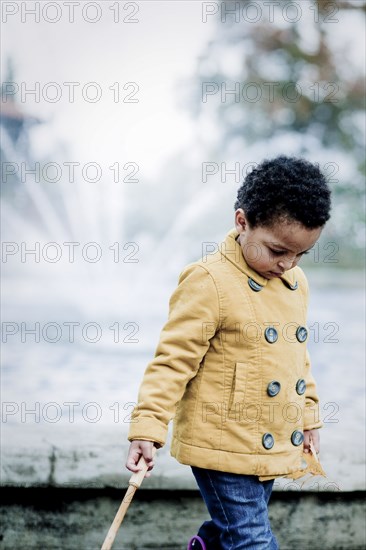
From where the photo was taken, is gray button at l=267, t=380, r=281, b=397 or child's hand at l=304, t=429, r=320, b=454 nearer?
gray button at l=267, t=380, r=281, b=397

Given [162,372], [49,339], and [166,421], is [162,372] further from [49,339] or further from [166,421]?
[49,339]

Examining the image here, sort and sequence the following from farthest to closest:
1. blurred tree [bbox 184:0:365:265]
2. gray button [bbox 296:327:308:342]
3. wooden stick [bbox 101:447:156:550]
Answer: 1. blurred tree [bbox 184:0:365:265]
2. gray button [bbox 296:327:308:342]
3. wooden stick [bbox 101:447:156:550]

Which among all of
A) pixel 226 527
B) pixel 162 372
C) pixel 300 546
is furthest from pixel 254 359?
pixel 300 546

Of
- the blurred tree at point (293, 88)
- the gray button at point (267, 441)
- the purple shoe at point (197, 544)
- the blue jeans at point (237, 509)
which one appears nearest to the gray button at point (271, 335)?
the gray button at point (267, 441)

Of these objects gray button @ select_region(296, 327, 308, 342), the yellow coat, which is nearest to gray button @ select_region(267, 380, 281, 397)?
the yellow coat

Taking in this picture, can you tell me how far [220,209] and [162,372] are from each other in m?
16.9

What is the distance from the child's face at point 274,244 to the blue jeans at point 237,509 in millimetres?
496

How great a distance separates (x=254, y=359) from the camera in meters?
1.92

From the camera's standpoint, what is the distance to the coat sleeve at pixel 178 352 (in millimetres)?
1811

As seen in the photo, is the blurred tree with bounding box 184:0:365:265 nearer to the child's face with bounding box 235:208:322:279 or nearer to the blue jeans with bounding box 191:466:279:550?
the child's face with bounding box 235:208:322:279

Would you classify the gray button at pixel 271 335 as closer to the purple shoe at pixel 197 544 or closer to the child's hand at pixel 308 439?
the child's hand at pixel 308 439

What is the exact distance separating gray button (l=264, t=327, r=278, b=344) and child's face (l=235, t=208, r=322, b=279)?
0.14 metres

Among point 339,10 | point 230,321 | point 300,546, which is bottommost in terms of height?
point 300,546

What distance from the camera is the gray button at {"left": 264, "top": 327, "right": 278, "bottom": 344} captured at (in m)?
1.92
